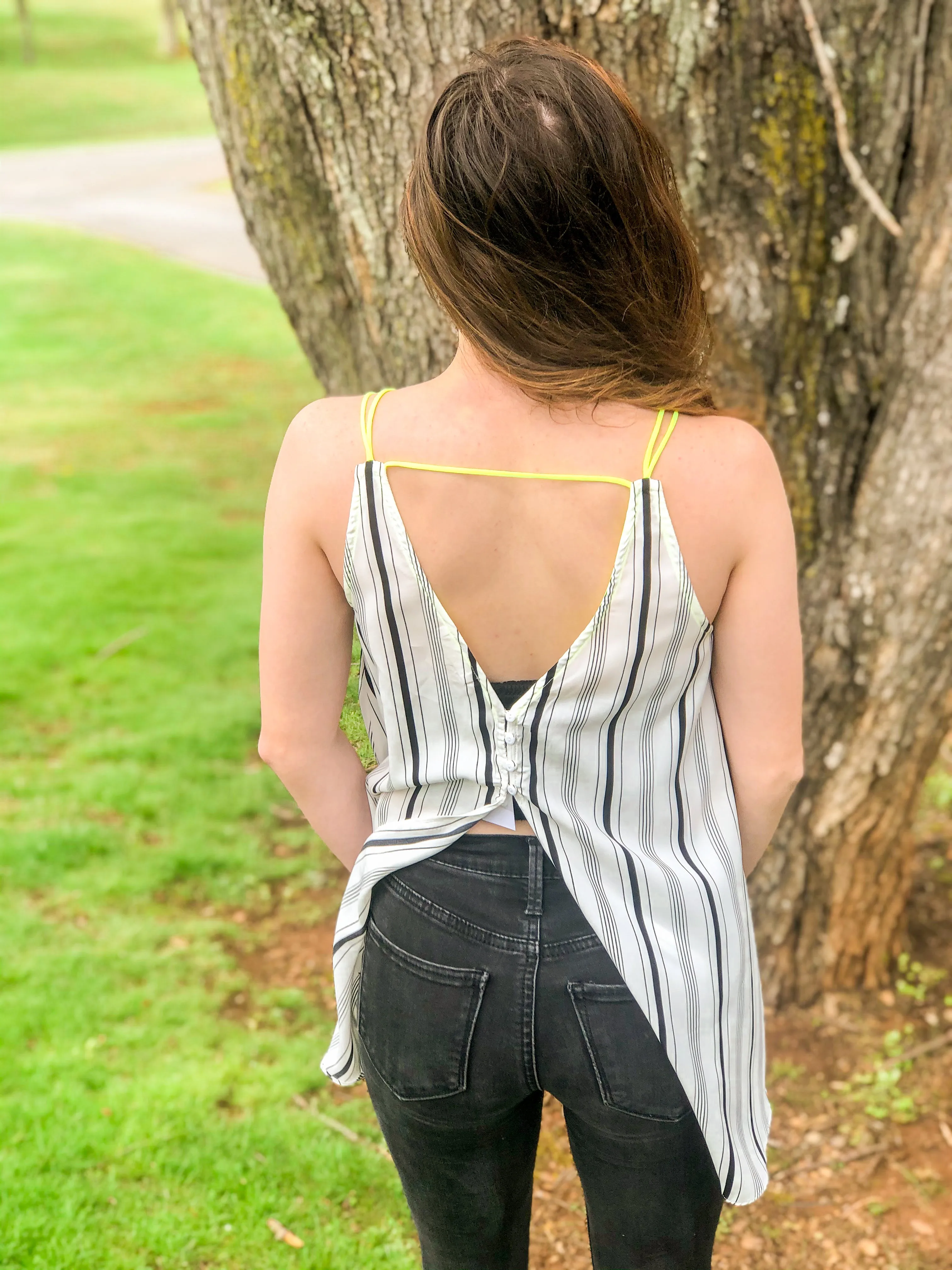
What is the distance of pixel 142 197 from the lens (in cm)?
1819

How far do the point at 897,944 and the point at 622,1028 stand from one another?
2.10 metres

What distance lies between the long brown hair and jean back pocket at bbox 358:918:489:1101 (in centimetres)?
72

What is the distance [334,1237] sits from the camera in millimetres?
2465

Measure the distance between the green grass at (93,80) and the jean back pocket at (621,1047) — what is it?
2062 cm

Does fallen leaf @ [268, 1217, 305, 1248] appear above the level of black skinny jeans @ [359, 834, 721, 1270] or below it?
below

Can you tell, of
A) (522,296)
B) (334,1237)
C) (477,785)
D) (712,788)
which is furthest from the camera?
(334,1237)

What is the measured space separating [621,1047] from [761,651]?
0.52 metres

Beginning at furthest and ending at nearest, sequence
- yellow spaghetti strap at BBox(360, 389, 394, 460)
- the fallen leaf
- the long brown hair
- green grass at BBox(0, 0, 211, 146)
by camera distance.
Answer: green grass at BBox(0, 0, 211, 146)
the fallen leaf
yellow spaghetti strap at BBox(360, 389, 394, 460)
the long brown hair

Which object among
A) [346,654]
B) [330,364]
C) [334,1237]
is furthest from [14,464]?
[346,654]

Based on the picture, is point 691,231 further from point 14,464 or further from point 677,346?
Answer: point 14,464

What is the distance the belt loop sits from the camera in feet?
4.57

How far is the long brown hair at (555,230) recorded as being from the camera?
122 cm

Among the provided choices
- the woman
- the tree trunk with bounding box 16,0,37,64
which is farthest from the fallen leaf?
the tree trunk with bounding box 16,0,37,64

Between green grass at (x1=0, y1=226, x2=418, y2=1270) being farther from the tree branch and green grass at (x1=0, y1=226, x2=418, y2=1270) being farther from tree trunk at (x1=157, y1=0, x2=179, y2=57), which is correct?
tree trunk at (x1=157, y1=0, x2=179, y2=57)
